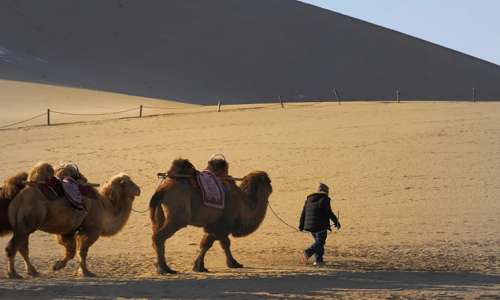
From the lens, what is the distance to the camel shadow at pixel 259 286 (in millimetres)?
7480

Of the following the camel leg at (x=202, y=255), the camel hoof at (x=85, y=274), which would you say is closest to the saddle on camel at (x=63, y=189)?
the camel hoof at (x=85, y=274)

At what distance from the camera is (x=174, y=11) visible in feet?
218

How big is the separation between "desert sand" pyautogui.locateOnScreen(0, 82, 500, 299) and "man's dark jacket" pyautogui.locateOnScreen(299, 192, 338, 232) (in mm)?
568

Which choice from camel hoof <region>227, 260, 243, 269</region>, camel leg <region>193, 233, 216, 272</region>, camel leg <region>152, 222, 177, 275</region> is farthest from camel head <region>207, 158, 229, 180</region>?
camel leg <region>152, 222, 177, 275</region>

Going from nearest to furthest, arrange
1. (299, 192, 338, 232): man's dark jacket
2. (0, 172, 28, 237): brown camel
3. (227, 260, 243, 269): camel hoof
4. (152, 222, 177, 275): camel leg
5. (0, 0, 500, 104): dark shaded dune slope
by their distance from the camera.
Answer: (0, 172, 28, 237): brown camel < (152, 222, 177, 275): camel leg < (227, 260, 243, 269): camel hoof < (299, 192, 338, 232): man's dark jacket < (0, 0, 500, 104): dark shaded dune slope

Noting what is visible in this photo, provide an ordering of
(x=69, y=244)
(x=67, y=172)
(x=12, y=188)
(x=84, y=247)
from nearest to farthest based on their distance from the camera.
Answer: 1. (x=12, y=188)
2. (x=84, y=247)
3. (x=69, y=244)
4. (x=67, y=172)

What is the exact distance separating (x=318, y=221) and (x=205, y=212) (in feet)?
5.28

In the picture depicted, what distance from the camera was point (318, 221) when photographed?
9836mm

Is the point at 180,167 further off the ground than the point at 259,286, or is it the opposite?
the point at 180,167

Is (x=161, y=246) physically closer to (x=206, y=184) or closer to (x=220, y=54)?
(x=206, y=184)

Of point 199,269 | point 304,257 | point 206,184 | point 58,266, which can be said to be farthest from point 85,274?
point 304,257

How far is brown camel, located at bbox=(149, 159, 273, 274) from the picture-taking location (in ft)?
29.9

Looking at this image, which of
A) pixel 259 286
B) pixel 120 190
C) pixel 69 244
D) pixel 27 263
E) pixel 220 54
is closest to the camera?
pixel 259 286

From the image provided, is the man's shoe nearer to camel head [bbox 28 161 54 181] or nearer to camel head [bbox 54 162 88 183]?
camel head [bbox 54 162 88 183]
